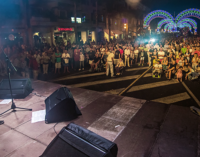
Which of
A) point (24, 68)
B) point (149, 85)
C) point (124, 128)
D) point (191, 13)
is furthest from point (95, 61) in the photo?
point (191, 13)

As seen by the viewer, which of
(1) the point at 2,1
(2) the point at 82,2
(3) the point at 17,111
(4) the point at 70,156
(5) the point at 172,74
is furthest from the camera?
(2) the point at 82,2

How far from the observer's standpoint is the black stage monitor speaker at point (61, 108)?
182 inches

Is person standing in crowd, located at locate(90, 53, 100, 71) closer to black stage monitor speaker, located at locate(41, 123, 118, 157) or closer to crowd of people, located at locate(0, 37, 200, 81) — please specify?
crowd of people, located at locate(0, 37, 200, 81)

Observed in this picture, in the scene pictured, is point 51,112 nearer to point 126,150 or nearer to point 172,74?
point 126,150

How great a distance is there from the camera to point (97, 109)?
5.59 m

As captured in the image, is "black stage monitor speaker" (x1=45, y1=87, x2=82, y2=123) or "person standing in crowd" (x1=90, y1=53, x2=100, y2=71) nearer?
"black stage monitor speaker" (x1=45, y1=87, x2=82, y2=123)

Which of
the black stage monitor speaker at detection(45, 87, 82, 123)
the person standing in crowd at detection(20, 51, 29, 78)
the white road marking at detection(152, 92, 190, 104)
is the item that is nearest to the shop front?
the person standing in crowd at detection(20, 51, 29, 78)

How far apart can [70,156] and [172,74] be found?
10063 mm

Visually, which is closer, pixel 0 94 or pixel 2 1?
pixel 0 94

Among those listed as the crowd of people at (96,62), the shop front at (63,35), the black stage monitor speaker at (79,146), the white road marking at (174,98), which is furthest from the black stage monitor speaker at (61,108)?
the shop front at (63,35)

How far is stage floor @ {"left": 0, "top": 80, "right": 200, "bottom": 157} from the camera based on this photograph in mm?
3590

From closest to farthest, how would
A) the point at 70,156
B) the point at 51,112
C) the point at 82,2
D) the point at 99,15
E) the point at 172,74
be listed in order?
1. the point at 70,156
2. the point at 51,112
3. the point at 172,74
4. the point at 82,2
5. the point at 99,15

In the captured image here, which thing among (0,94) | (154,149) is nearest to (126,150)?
(154,149)

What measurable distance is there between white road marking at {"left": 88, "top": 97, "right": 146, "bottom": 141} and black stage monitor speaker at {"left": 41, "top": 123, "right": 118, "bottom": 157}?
1458mm
